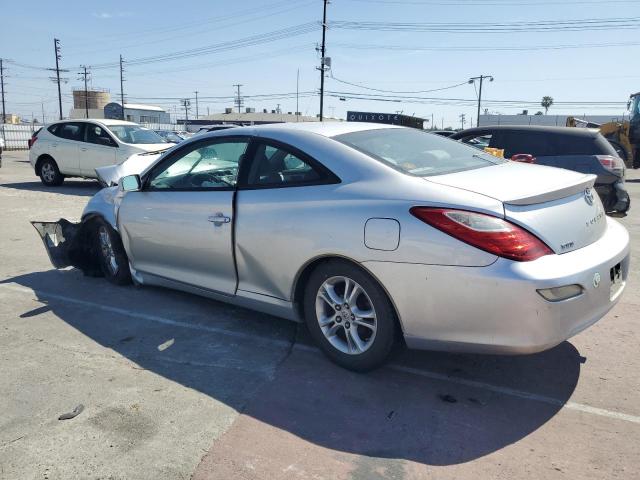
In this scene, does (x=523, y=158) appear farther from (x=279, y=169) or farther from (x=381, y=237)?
(x=381, y=237)

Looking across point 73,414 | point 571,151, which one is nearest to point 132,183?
point 73,414

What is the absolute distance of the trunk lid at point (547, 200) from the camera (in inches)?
113

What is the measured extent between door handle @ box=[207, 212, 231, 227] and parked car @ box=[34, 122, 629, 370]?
0.01 metres

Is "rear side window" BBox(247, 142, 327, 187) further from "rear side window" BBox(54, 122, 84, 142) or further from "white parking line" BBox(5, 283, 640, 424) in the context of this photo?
"rear side window" BBox(54, 122, 84, 142)

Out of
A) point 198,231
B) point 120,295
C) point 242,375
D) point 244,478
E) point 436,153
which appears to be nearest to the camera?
point 244,478

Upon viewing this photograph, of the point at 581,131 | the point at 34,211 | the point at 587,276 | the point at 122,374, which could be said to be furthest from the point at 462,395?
the point at 34,211

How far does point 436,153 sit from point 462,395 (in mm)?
1642

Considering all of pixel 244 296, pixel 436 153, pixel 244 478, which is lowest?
pixel 244 478

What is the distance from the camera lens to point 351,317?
3.35 metres

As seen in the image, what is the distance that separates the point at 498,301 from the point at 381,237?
72 centimetres

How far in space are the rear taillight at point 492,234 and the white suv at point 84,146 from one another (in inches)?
423

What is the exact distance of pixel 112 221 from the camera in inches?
201

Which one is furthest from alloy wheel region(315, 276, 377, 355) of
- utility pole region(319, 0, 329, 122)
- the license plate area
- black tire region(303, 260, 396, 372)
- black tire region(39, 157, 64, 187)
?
utility pole region(319, 0, 329, 122)

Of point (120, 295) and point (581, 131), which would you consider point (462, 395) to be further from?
point (581, 131)
